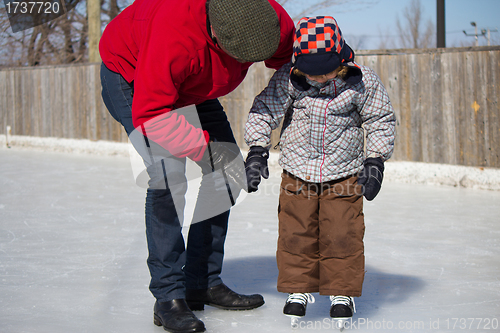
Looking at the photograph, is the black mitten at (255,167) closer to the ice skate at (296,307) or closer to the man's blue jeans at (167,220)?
the man's blue jeans at (167,220)

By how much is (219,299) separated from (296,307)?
1.11ft

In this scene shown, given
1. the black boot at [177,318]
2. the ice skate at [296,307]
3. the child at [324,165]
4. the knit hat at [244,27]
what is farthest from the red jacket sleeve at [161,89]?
the ice skate at [296,307]

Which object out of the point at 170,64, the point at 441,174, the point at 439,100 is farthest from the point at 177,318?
the point at 439,100

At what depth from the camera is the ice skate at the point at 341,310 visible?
176 centimetres

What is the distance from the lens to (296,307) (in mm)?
1794

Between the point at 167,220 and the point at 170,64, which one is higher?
the point at 170,64

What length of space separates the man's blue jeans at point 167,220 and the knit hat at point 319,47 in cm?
40

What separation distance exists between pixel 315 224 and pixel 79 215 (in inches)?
95.0

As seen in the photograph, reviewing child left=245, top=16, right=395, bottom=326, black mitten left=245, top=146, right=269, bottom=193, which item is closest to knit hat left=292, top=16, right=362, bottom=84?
child left=245, top=16, right=395, bottom=326

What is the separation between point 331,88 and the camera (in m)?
1.79

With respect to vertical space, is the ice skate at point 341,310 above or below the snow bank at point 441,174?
above

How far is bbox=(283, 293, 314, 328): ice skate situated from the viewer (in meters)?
1.78

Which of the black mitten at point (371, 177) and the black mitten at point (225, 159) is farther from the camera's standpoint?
the black mitten at point (225, 159)

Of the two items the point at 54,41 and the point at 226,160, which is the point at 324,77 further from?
the point at 54,41
